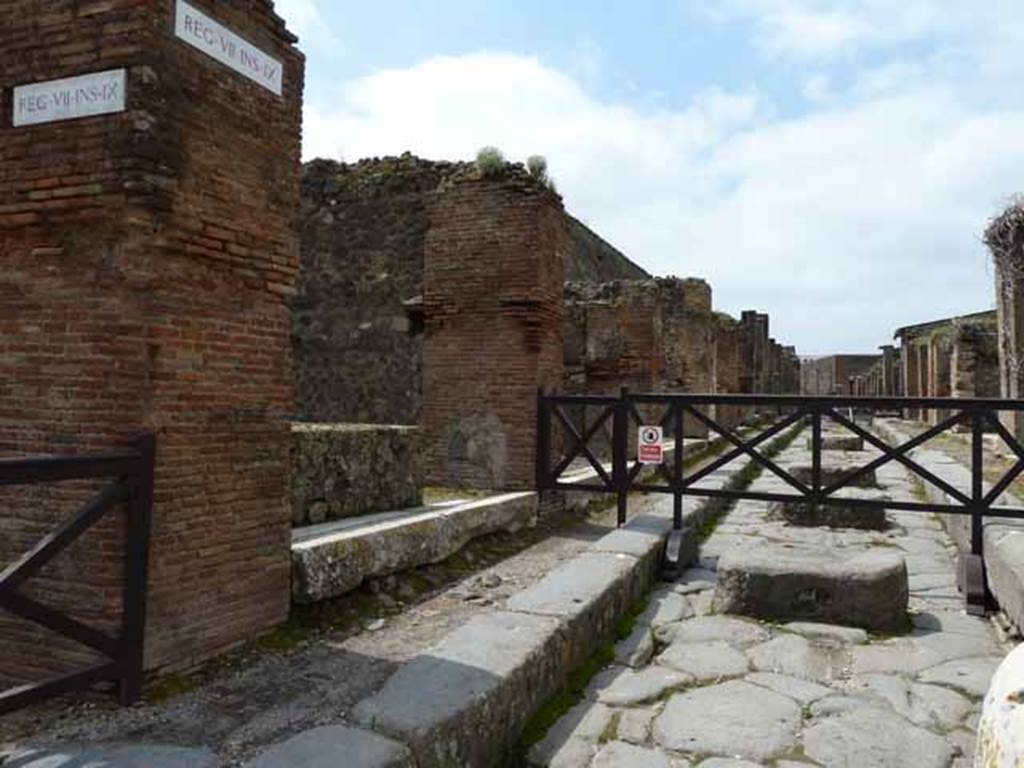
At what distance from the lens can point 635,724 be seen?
11.1ft

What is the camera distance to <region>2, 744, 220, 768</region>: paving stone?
2.36m

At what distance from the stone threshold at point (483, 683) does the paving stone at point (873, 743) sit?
111 centimetres

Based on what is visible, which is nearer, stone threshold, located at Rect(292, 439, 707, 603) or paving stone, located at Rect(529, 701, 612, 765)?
paving stone, located at Rect(529, 701, 612, 765)

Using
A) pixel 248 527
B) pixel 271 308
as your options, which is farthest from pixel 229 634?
pixel 271 308

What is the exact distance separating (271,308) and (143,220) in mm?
820

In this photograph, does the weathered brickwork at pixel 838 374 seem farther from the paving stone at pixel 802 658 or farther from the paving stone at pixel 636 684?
the paving stone at pixel 636 684

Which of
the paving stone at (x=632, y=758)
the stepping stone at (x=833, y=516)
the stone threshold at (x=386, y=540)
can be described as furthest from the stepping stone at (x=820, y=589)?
the stepping stone at (x=833, y=516)

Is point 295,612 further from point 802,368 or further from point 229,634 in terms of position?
point 802,368

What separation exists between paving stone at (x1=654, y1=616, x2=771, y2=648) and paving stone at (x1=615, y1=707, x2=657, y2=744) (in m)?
1.05

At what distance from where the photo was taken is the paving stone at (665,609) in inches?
192

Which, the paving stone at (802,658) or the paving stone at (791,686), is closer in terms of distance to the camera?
the paving stone at (791,686)

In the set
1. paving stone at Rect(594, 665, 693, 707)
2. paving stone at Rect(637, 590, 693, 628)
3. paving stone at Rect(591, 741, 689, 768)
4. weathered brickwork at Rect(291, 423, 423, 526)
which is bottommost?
paving stone at Rect(591, 741, 689, 768)

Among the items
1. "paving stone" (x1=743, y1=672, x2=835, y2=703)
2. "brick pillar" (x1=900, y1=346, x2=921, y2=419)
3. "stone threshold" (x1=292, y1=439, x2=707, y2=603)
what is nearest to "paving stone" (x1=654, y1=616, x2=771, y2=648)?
"paving stone" (x1=743, y1=672, x2=835, y2=703)

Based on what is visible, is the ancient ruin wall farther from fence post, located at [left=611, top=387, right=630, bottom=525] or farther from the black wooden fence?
fence post, located at [left=611, top=387, right=630, bottom=525]
